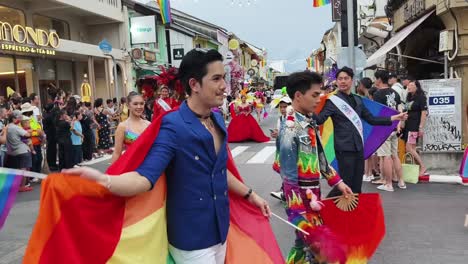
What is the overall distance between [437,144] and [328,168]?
21.1ft

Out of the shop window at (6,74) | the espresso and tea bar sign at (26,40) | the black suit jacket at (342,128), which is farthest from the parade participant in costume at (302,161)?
the shop window at (6,74)

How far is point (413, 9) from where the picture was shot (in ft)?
48.5

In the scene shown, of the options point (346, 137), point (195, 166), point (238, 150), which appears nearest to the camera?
point (195, 166)

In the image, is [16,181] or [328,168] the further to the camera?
[328,168]

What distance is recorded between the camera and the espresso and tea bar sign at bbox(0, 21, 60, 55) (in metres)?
16.3

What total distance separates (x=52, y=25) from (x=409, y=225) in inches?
795

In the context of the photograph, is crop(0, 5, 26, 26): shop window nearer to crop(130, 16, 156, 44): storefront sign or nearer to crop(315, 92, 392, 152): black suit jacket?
crop(130, 16, 156, 44): storefront sign

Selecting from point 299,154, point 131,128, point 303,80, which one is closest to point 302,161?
point 299,154

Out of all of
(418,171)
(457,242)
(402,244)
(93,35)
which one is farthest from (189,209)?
(93,35)

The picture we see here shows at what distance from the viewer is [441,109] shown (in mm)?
9391

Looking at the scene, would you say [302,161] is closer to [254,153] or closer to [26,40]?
[254,153]

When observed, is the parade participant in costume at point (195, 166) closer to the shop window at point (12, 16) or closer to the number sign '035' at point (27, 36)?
the number sign '035' at point (27, 36)

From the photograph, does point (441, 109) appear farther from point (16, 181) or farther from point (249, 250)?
point (16, 181)

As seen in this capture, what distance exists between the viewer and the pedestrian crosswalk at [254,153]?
12638mm
